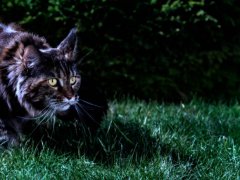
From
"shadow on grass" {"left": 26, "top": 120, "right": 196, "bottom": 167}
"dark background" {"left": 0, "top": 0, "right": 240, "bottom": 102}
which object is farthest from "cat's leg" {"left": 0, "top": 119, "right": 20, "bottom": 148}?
"dark background" {"left": 0, "top": 0, "right": 240, "bottom": 102}

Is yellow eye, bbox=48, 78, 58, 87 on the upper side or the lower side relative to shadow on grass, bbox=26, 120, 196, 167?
upper

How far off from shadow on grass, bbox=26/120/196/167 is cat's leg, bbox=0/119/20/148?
16 centimetres

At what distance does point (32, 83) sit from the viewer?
11.8 feet

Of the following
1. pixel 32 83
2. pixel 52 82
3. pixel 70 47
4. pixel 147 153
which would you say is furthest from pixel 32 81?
pixel 147 153

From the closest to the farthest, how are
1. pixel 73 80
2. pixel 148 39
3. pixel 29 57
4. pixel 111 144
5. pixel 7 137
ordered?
pixel 29 57, pixel 73 80, pixel 7 137, pixel 111 144, pixel 148 39

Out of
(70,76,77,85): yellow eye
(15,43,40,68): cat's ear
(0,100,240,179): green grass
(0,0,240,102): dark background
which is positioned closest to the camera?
(0,100,240,179): green grass

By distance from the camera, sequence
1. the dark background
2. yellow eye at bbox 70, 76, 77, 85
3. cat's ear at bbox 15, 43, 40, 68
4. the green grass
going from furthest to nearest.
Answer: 1. the dark background
2. yellow eye at bbox 70, 76, 77, 85
3. cat's ear at bbox 15, 43, 40, 68
4. the green grass

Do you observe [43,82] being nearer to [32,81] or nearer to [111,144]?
[32,81]

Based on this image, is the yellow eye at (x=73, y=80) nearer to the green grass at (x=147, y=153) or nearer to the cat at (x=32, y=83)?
the cat at (x=32, y=83)

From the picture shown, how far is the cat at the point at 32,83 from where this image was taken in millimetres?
3617

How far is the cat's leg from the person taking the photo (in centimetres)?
382

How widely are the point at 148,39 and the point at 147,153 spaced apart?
6.86 ft

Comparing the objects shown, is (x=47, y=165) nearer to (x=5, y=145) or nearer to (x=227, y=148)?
(x=5, y=145)

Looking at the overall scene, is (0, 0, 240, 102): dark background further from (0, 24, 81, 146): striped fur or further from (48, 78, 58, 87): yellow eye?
(48, 78, 58, 87): yellow eye
